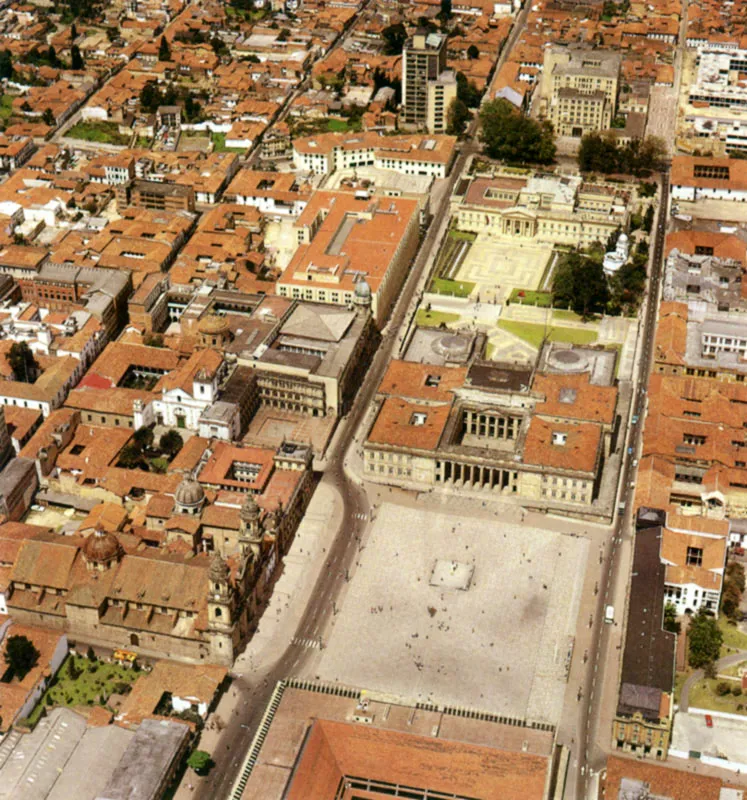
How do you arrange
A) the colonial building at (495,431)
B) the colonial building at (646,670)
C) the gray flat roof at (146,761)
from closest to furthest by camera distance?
the gray flat roof at (146,761) < the colonial building at (646,670) < the colonial building at (495,431)

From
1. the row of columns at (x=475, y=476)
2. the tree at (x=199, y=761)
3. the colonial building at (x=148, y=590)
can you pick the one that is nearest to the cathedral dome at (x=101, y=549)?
the colonial building at (x=148, y=590)

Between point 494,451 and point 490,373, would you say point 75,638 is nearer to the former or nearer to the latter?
point 494,451

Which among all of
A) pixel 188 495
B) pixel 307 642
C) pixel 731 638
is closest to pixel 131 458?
pixel 188 495

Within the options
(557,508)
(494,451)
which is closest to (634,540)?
(557,508)

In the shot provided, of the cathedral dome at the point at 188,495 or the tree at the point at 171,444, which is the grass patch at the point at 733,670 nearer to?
the cathedral dome at the point at 188,495

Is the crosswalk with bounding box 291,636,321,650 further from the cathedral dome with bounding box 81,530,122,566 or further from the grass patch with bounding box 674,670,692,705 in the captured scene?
the grass patch with bounding box 674,670,692,705
